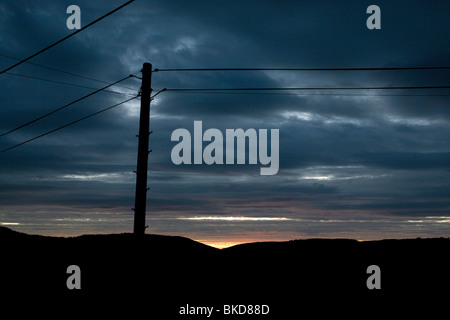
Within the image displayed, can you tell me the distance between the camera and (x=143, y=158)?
13719 millimetres

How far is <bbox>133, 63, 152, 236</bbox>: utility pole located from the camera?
1333cm

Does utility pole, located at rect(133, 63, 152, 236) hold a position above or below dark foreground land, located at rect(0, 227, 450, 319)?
above

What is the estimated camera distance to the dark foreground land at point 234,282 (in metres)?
16.3

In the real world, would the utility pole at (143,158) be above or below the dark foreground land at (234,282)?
above

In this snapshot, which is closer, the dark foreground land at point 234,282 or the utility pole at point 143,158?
the utility pole at point 143,158

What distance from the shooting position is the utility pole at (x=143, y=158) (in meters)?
13.3

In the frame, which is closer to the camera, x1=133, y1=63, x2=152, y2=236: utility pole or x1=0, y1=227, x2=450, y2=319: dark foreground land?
x1=133, y1=63, x2=152, y2=236: utility pole

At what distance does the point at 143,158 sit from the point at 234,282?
1693 cm

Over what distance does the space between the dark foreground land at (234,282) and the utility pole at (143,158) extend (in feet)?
2.19

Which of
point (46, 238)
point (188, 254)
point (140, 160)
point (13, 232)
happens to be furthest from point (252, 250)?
point (140, 160)

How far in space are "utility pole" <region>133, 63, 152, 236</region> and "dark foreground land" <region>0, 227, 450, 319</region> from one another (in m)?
0.67

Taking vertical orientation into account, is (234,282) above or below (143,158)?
below

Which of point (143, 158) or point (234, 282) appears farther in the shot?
point (234, 282)
